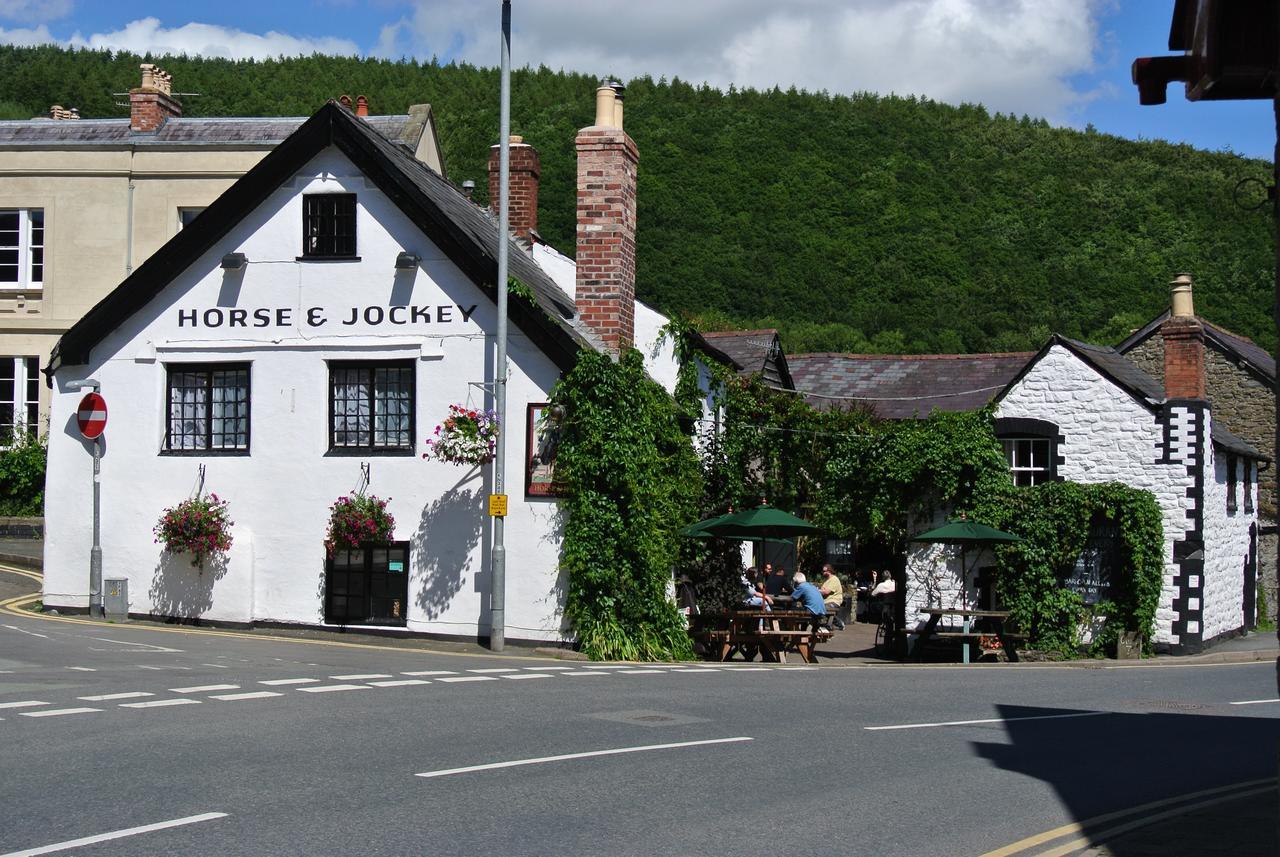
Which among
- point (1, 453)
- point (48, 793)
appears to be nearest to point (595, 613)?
point (48, 793)

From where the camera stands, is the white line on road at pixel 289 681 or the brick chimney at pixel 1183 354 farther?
the brick chimney at pixel 1183 354

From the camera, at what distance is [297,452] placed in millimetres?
22078

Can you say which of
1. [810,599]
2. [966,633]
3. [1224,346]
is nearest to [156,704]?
[810,599]

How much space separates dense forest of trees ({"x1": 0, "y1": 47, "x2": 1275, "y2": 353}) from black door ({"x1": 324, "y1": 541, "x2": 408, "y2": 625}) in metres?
48.7

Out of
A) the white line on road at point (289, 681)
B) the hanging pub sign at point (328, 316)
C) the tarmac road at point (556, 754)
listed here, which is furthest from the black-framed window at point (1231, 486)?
the white line on road at point (289, 681)

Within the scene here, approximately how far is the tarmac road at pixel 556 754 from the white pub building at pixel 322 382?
355 centimetres

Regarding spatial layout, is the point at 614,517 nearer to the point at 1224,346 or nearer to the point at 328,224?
the point at 328,224

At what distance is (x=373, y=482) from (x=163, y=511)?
11.6ft

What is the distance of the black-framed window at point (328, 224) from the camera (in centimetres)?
2239

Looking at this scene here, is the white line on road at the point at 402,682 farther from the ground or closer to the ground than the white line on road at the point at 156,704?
closer to the ground

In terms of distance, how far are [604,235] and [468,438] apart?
411 centimetres

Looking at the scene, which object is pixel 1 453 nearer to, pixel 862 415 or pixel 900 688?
pixel 862 415

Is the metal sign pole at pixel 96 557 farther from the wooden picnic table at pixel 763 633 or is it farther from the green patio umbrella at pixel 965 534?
the green patio umbrella at pixel 965 534

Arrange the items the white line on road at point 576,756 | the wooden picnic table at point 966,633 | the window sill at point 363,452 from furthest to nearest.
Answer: the wooden picnic table at point 966,633 → the window sill at point 363,452 → the white line on road at point 576,756
